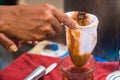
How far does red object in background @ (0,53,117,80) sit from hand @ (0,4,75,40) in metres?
0.22

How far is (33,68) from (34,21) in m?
0.28

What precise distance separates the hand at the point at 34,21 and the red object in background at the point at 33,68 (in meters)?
0.22

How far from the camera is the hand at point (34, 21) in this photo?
0.72 m

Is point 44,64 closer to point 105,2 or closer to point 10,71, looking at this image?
point 10,71

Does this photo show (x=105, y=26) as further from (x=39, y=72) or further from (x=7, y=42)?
(x=7, y=42)

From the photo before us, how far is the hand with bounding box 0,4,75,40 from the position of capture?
0.72 meters

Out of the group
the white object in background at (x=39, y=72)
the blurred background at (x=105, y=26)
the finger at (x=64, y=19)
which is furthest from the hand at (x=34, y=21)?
the blurred background at (x=105, y=26)

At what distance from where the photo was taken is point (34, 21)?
725mm

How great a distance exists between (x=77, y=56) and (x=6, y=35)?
0.18m

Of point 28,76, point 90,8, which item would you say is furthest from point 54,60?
point 90,8

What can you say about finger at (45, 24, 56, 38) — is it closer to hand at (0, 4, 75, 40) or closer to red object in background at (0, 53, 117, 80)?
hand at (0, 4, 75, 40)

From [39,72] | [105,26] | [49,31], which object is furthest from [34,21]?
[105,26]

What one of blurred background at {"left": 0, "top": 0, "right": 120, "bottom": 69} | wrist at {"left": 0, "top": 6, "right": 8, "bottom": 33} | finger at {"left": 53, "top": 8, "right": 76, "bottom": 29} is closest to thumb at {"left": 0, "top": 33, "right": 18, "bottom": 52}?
wrist at {"left": 0, "top": 6, "right": 8, "bottom": 33}

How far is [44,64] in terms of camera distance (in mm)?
996
